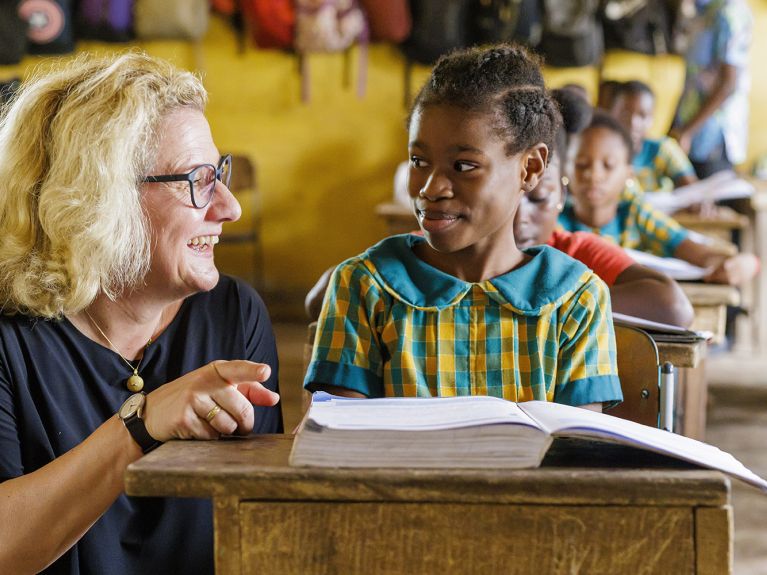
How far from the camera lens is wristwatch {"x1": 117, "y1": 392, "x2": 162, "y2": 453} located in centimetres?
109

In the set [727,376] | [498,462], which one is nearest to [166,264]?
[498,462]

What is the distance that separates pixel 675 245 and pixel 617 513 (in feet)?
8.27

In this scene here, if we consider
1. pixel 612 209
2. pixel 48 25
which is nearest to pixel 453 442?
pixel 612 209

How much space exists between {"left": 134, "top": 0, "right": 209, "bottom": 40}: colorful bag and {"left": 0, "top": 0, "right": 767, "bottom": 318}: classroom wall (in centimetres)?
23

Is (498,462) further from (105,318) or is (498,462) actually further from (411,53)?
(411,53)

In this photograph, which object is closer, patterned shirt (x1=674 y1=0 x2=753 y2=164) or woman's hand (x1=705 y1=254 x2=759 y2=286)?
woman's hand (x1=705 y1=254 x2=759 y2=286)

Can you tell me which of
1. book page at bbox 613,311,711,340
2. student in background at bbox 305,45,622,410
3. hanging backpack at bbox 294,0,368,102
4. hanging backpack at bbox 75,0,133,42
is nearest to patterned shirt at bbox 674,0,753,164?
hanging backpack at bbox 294,0,368,102

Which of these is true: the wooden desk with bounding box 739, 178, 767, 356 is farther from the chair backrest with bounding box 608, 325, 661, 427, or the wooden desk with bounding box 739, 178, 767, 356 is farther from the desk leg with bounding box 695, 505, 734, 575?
the desk leg with bounding box 695, 505, 734, 575

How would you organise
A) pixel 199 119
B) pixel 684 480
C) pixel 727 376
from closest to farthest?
pixel 684 480 → pixel 199 119 → pixel 727 376

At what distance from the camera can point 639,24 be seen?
584cm

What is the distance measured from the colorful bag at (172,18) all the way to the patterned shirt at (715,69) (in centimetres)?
289

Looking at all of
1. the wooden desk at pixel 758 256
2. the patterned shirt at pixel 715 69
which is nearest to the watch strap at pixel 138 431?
the wooden desk at pixel 758 256

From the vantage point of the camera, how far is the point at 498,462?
835 millimetres

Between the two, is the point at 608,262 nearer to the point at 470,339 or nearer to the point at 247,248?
the point at 470,339
